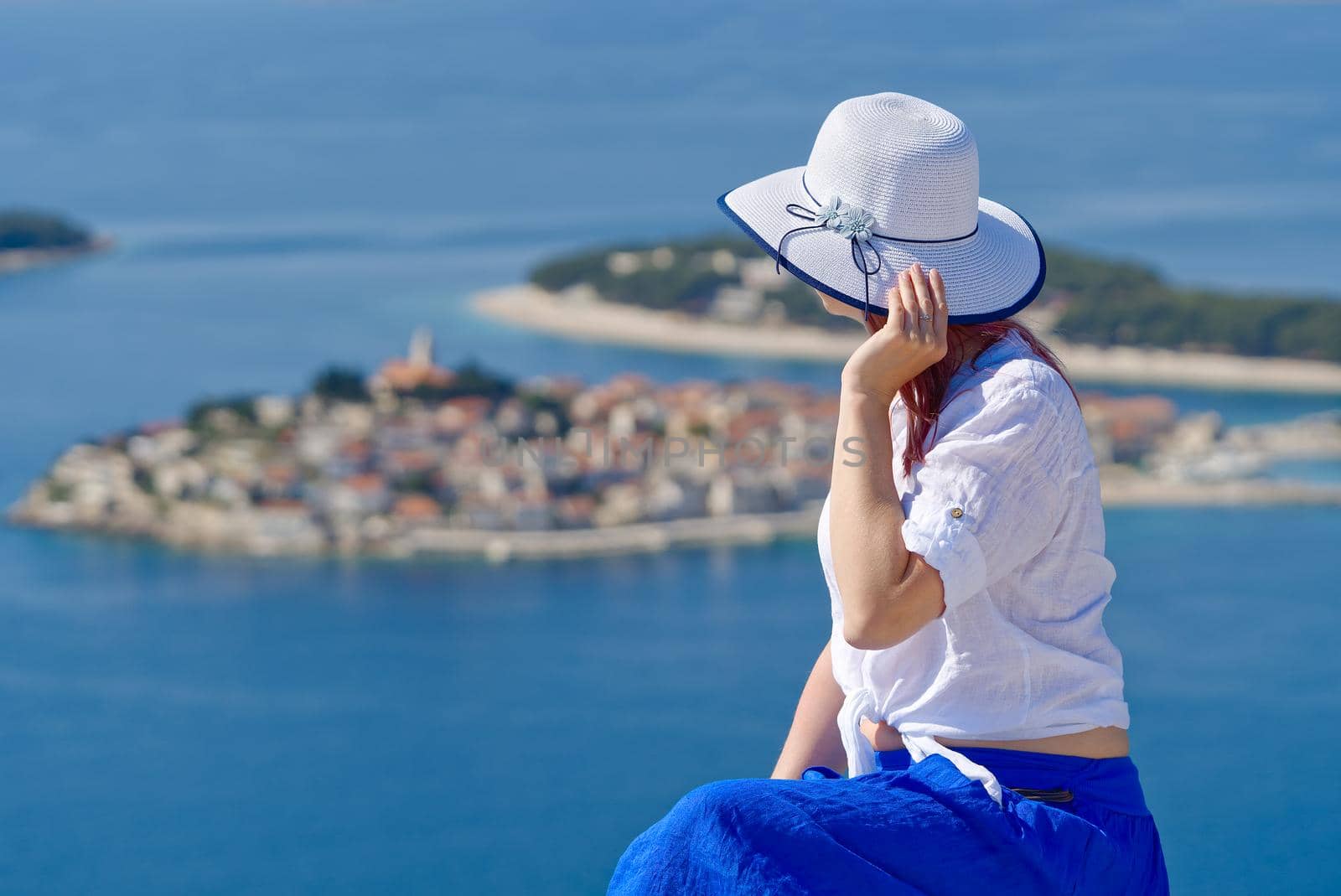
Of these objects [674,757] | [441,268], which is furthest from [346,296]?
[674,757]

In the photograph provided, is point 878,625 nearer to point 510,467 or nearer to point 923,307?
point 923,307

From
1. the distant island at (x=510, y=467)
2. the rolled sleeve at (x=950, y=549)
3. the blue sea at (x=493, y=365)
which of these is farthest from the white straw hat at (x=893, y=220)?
the distant island at (x=510, y=467)

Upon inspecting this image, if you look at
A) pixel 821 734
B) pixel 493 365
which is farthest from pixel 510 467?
pixel 821 734

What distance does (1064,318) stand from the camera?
16094 millimetres

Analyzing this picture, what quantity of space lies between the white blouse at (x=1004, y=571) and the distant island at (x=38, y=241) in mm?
22261

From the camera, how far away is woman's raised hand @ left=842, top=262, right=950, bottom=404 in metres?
0.62

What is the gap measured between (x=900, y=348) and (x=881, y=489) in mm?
60

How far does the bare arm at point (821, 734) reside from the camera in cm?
76

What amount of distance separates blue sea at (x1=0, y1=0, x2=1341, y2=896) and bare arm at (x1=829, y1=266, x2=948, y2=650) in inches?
186

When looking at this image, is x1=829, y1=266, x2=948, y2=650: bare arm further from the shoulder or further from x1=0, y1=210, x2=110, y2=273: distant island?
x1=0, y1=210, x2=110, y2=273: distant island

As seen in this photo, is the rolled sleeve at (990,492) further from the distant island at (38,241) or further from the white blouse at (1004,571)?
the distant island at (38,241)

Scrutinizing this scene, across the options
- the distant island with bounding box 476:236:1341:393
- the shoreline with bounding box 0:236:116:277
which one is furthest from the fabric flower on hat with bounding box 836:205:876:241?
the shoreline with bounding box 0:236:116:277

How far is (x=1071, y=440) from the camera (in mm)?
620

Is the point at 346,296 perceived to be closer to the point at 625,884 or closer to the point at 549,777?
the point at 549,777
